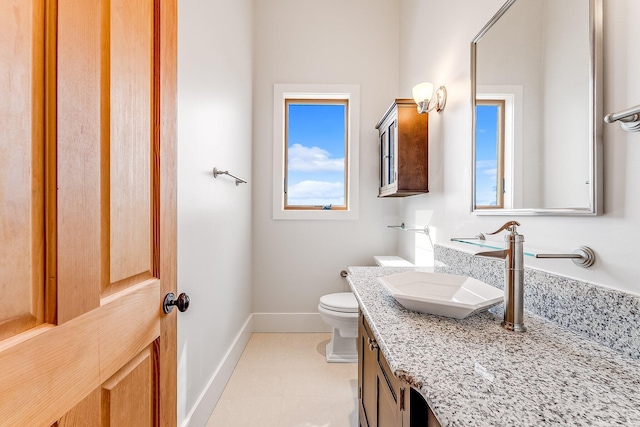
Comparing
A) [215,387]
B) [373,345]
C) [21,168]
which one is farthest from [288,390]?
[21,168]

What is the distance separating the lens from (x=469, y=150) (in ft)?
4.86

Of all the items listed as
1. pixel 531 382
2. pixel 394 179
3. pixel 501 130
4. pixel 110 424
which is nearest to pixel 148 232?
pixel 110 424

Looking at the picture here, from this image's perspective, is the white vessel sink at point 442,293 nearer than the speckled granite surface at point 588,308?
No

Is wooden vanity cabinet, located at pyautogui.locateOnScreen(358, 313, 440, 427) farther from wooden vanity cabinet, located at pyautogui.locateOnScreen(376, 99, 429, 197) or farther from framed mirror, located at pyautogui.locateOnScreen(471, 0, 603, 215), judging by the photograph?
wooden vanity cabinet, located at pyautogui.locateOnScreen(376, 99, 429, 197)

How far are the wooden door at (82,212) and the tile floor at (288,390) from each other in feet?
3.43

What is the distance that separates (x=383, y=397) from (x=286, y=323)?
1.89m

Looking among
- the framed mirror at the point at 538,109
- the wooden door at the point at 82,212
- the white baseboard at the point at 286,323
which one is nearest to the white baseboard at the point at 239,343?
the white baseboard at the point at 286,323

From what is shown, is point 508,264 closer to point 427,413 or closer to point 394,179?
point 427,413

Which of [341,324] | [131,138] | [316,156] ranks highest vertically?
[316,156]

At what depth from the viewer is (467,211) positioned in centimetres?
150

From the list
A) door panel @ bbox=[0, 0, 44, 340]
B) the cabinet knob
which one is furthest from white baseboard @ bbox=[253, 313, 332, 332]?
door panel @ bbox=[0, 0, 44, 340]

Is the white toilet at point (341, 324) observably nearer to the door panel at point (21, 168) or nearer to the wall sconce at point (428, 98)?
the wall sconce at point (428, 98)

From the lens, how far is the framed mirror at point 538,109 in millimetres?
811

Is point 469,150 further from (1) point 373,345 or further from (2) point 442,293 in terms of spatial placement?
(1) point 373,345
